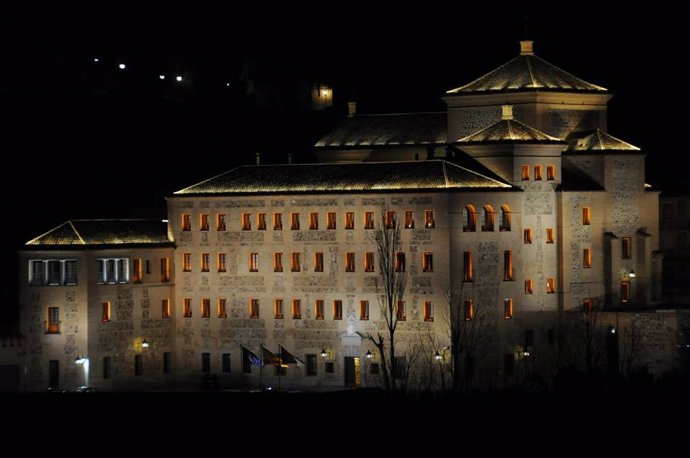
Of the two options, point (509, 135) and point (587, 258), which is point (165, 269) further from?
point (587, 258)

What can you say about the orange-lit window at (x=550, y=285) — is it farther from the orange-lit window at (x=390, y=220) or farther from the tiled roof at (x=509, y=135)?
the orange-lit window at (x=390, y=220)

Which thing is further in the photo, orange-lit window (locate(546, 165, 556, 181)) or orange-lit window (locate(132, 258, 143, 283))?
orange-lit window (locate(132, 258, 143, 283))

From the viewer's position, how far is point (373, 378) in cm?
10038

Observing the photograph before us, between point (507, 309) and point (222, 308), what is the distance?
13558 millimetres

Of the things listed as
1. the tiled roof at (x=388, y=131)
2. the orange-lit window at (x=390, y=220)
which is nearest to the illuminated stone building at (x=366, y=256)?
the orange-lit window at (x=390, y=220)

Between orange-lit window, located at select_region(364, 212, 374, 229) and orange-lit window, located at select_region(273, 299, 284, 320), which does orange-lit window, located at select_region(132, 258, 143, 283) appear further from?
orange-lit window, located at select_region(364, 212, 374, 229)

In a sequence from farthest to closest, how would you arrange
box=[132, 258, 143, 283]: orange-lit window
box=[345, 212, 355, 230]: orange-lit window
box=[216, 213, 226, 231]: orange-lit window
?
box=[216, 213, 226, 231]: orange-lit window → box=[132, 258, 143, 283]: orange-lit window → box=[345, 212, 355, 230]: orange-lit window

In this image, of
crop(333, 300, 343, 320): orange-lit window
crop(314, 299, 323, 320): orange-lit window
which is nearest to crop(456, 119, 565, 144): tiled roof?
crop(333, 300, 343, 320): orange-lit window

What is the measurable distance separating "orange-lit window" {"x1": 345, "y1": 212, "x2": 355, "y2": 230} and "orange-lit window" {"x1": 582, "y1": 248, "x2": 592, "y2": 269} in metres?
11.0

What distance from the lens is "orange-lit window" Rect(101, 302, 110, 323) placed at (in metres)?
101

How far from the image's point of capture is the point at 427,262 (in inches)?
3878

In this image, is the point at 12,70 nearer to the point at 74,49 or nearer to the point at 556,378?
the point at 74,49

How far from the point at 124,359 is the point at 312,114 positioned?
6114 centimetres

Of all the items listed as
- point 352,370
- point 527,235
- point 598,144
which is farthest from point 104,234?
point 598,144
